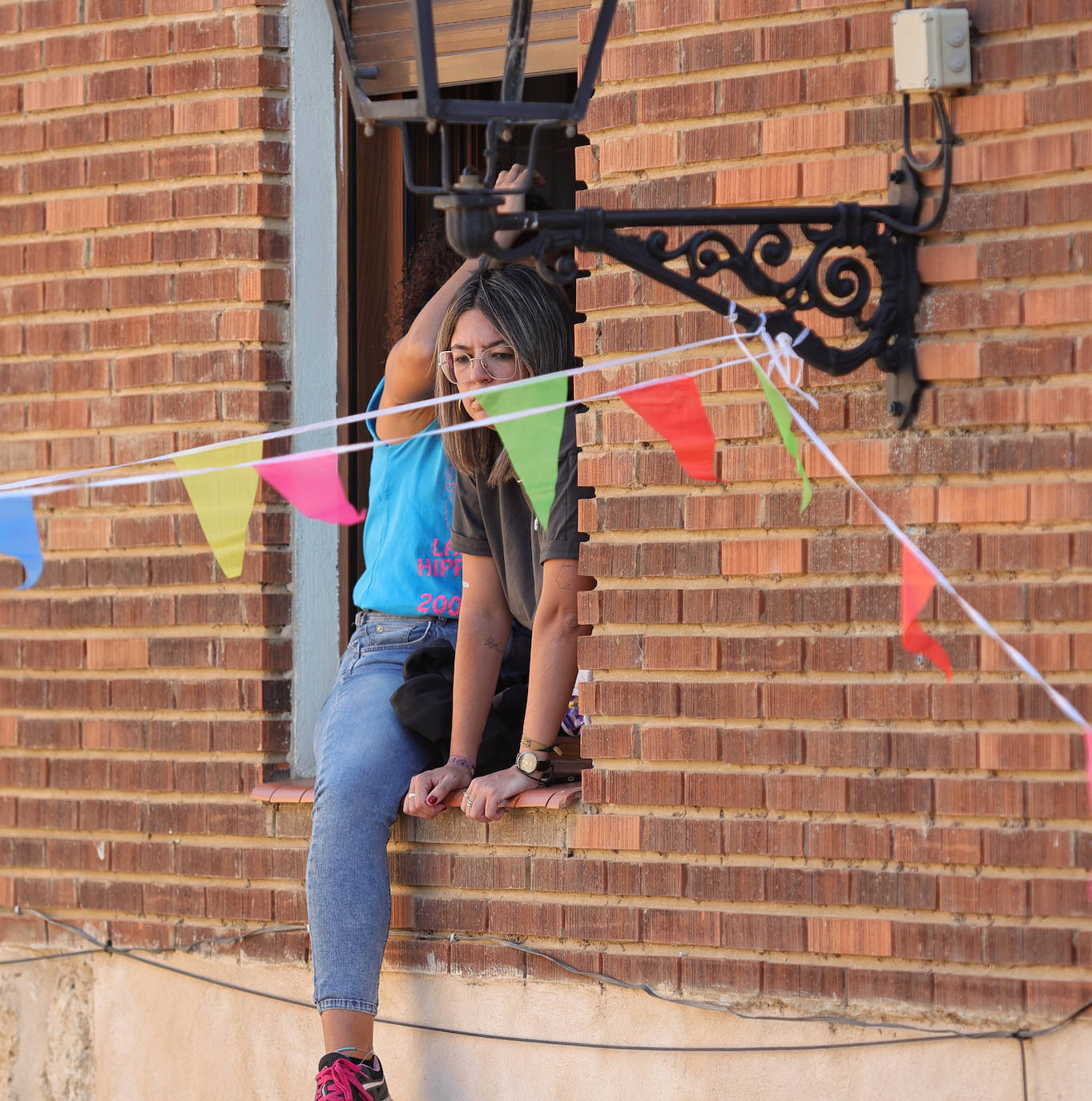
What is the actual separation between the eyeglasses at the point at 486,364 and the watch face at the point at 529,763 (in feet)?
2.72

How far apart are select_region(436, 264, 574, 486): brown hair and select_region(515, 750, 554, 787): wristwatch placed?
61cm

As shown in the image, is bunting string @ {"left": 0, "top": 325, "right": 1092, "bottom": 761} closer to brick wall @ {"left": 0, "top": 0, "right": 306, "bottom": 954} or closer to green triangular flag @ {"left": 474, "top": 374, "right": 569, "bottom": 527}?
green triangular flag @ {"left": 474, "top": 374, "right": 569, "bottom": 527}

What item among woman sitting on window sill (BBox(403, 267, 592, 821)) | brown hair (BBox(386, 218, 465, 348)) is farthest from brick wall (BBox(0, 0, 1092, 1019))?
brown hair (BBox(386, 218, 465, 348))

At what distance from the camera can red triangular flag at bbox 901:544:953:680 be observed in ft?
9.22

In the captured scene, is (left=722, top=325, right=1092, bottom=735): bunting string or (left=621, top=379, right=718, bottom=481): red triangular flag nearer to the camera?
(left=722, top=325, right=1092, bottom=735): bunting string

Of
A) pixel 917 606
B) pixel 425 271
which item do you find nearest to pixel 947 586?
pixel 917 606

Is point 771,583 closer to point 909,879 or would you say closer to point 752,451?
point 752,451

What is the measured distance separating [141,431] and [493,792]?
4.44 ft

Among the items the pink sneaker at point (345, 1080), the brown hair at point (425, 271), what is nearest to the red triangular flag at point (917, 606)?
the pink sneaker at point (345, 1080)

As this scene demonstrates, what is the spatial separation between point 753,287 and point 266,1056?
2213 mm

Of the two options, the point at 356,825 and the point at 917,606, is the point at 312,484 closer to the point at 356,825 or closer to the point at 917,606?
the point at 356,825

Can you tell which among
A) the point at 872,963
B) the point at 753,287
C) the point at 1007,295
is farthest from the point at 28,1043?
the point at 1007,295

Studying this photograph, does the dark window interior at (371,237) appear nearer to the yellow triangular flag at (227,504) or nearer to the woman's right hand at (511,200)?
the woman's right hand at (511,200)

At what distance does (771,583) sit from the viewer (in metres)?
3.35
